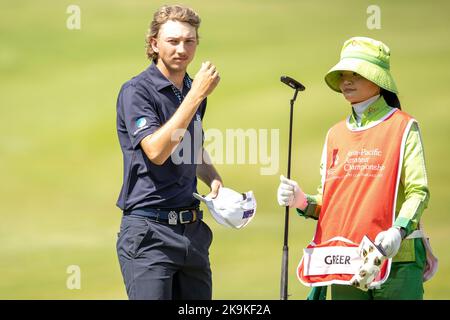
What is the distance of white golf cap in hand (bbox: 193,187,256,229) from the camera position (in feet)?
11.2

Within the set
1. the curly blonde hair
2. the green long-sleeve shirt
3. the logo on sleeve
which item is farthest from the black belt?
the green long-sleeve shirt

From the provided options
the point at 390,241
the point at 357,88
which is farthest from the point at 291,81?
the point at 390,241

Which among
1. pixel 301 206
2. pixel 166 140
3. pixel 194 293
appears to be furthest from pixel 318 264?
pixel 166 140

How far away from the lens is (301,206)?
3.47 m

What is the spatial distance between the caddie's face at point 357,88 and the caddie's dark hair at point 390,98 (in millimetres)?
44

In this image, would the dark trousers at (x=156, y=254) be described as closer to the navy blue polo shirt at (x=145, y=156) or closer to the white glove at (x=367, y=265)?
the navy blue polo shirt at (x=145, y=156)

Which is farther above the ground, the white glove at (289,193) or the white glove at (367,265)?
the white glove at (289,193)

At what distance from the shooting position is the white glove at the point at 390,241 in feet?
10.2

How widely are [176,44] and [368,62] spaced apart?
2.26 feet

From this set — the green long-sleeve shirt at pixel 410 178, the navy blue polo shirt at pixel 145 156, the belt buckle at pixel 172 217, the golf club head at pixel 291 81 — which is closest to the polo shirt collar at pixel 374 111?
the green long-sleeve shirt at pixel 410 178

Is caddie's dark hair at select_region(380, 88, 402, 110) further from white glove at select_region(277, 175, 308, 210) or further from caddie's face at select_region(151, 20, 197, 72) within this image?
caddie's face at select_region(151, 20, 197, 72)

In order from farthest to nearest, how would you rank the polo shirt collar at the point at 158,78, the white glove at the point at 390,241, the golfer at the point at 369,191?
the polo shirt collar at the point at 158,78 < the golfer at the point at 369,191 < the white glove at the point at 390,241

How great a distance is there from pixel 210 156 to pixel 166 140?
0.53m
